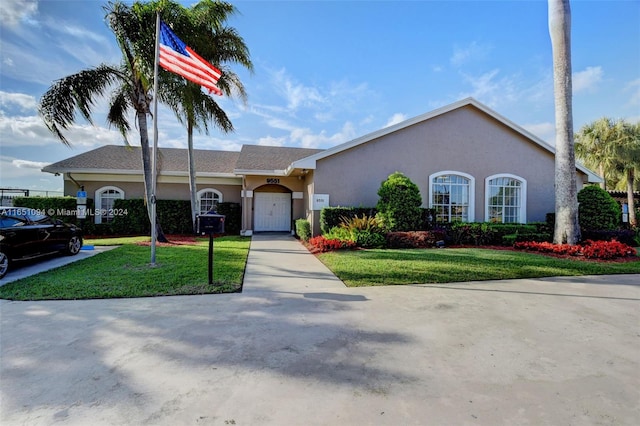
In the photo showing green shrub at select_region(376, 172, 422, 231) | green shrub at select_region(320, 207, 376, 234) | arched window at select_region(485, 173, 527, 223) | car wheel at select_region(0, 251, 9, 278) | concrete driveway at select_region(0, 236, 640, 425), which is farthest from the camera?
arched window at select_region(485, 173, 527, 223)

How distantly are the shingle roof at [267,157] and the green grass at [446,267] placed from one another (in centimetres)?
806

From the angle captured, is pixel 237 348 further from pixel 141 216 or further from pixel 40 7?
pixel 141 216

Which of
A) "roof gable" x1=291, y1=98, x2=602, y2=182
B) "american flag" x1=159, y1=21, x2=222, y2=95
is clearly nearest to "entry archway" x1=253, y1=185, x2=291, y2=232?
"roof gable" x1=291, y1=98, x2=602, y2=182

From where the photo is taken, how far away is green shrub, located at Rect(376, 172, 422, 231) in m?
11.8

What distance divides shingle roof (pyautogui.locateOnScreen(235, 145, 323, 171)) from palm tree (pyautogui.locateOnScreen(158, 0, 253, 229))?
7.25 ft

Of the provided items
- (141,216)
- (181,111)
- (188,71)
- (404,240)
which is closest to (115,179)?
(141,216)

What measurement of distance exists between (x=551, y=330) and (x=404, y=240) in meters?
7.21

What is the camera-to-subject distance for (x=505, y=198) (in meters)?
14.8

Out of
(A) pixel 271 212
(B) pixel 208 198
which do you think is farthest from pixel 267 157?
(B) pixel 208 198

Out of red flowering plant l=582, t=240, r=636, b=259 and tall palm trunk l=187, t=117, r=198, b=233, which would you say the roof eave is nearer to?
tall palm trunk l=187, t=117, r=198, b=233

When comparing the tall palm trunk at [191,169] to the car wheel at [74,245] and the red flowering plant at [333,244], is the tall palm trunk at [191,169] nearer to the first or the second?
the car wheel at [74,245]

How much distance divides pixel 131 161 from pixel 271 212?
842 cm

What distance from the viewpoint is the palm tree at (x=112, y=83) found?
10227 mm

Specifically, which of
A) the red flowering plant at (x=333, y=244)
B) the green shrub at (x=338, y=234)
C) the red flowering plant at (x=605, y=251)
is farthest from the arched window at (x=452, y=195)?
the red flowering plant at (x=333, y=244)
